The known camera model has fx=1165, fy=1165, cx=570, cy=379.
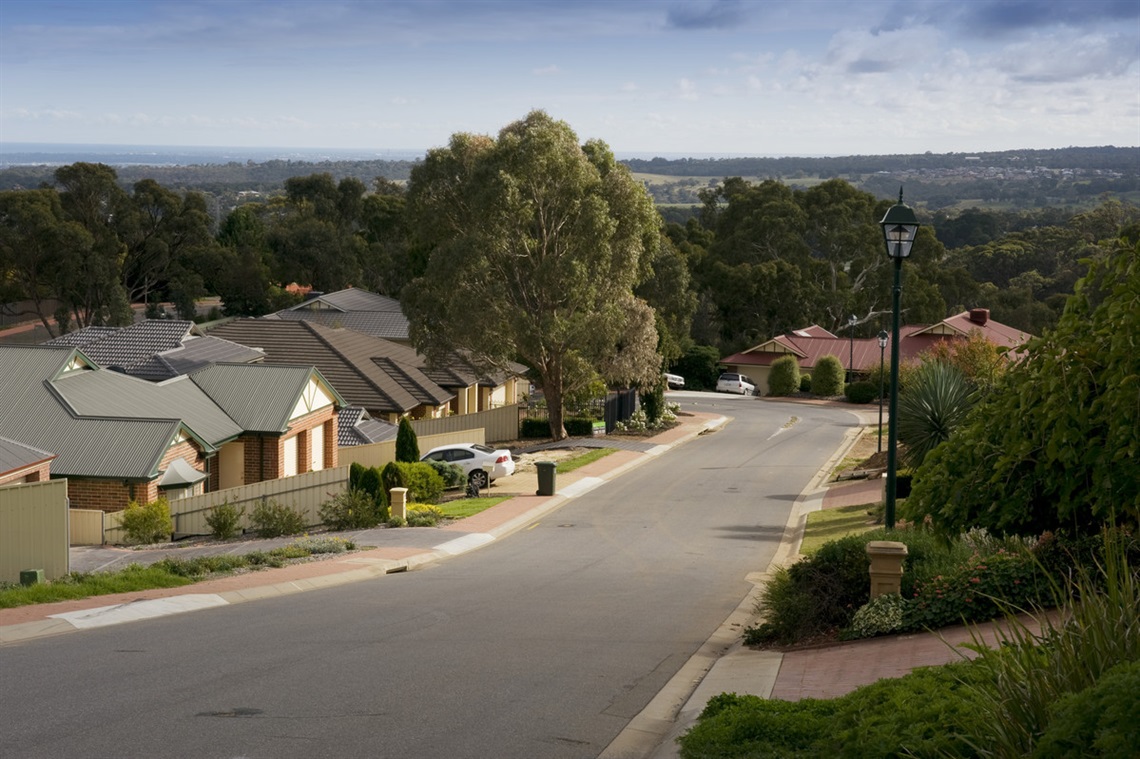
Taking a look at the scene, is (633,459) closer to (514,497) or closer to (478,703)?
(514,497)

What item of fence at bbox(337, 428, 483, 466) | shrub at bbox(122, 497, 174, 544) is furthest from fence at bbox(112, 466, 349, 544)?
fence at bbox(337, 428, 483, 466)

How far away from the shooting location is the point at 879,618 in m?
13.4

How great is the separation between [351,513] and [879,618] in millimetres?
15917

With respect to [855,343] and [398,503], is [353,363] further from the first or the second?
[855,343]

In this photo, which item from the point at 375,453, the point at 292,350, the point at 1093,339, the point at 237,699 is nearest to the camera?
the point at 1093,339

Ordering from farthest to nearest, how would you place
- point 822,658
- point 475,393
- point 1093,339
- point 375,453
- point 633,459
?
point 475,393 → point 633,459 → point 375,453 → point 822,658 → point 1093,339

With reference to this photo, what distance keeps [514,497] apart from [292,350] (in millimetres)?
19274

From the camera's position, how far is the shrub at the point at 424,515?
2688cm

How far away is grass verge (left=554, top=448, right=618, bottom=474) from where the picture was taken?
1507 inches

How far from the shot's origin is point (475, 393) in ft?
178

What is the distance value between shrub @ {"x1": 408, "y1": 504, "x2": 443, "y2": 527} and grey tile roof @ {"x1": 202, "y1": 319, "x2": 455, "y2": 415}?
15.0 metres

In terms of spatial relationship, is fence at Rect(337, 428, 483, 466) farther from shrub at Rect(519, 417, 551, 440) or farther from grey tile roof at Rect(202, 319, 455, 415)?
shrub at Rect(519, 417, 551, 440)

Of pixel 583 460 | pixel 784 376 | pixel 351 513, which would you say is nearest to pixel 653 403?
pixel 583 460

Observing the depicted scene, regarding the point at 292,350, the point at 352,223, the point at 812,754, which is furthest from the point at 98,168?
the point at 812,754
